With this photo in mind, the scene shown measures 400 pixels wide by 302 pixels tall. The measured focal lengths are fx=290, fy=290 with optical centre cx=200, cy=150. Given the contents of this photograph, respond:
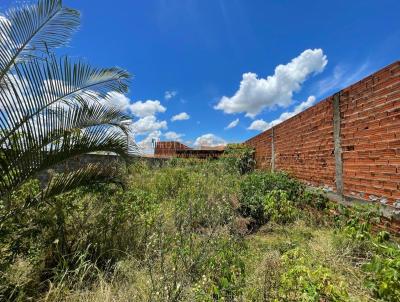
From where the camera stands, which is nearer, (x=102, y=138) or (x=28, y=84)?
(x=28, y=84)

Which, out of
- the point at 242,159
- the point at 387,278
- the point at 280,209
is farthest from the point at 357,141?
the point at 242,159

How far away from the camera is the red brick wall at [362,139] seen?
11.9ft

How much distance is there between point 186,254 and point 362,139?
3032 mm

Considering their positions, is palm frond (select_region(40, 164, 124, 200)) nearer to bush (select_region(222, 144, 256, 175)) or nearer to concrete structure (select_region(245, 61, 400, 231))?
concrete structure (select_region(245, 61, 400, 231))

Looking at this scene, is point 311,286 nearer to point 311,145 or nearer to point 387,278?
point 387,278

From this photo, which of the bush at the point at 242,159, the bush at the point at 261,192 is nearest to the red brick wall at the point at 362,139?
the bush at the point at 261,192

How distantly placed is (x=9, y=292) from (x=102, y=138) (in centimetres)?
189

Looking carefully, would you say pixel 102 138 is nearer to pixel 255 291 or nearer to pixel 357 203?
pixel 255 291

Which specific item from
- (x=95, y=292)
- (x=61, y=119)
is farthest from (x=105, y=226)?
(x=61, y=119)

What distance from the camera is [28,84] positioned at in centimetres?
310

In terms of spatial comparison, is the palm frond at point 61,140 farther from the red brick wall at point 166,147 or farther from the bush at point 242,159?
the red brick wall at point 166,147

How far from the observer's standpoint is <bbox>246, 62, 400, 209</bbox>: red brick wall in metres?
3.63

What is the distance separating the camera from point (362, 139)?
426cm

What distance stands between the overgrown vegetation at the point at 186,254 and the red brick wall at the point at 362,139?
43 centimetres
